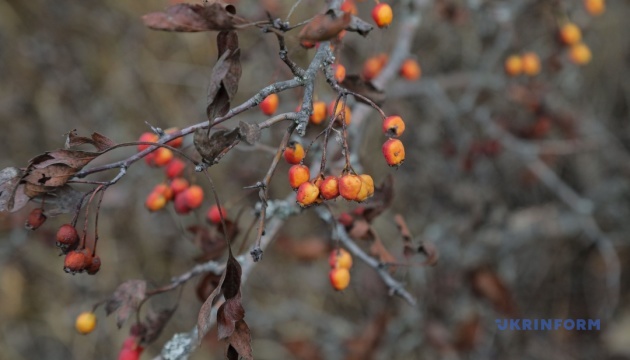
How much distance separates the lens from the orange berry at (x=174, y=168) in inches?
67.0

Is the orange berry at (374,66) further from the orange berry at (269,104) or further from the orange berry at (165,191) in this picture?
the orange berry at (165,191)

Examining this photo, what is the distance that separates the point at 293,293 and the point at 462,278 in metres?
1.21

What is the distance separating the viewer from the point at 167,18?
3.18 ft

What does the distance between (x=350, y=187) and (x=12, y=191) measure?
2.32ft

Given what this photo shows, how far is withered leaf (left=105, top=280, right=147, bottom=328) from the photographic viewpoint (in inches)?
57.1

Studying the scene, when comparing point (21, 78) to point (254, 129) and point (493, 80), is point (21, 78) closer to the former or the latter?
point (493, 80)

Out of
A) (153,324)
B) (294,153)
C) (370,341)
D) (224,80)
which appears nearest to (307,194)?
(294,153)

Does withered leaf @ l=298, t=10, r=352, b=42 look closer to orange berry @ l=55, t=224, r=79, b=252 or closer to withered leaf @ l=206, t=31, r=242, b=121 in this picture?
withered leaf @ l=206, t=31, r=242, b=121

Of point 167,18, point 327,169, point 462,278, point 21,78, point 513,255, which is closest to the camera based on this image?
point 167,18

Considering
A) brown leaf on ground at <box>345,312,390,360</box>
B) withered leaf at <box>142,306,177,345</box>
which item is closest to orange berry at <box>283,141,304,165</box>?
withered leaf at <box>142,306,177,345</box>

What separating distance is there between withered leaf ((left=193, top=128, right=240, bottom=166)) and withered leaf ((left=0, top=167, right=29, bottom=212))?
16.1 inches

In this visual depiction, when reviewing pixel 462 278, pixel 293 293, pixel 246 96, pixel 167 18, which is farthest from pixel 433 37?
pixel 167 18

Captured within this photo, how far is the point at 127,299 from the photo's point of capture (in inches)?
57.8

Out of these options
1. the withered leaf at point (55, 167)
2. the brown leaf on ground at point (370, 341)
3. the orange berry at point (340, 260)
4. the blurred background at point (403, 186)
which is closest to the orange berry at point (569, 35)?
the blurred background at point (403, 186)
